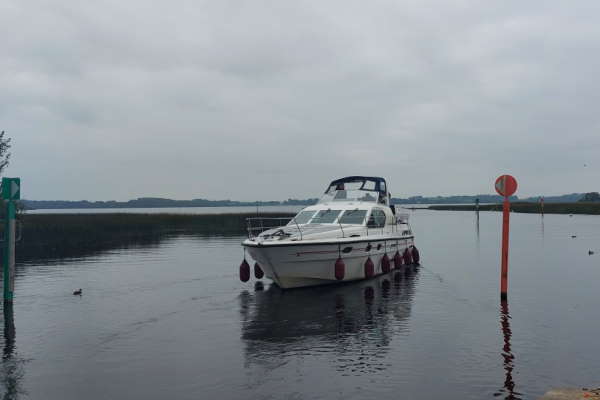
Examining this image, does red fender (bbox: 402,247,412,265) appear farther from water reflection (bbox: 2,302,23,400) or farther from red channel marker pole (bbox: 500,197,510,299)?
water reflection (bbox: 2,302,23,400)

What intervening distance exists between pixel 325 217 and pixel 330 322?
857 cm

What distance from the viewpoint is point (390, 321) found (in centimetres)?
1361

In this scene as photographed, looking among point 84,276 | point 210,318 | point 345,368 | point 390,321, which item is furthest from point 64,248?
point 345,368

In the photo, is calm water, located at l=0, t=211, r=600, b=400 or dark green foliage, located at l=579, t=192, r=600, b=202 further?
dark green foliage, located at l=579, t=192, r=600, b=202

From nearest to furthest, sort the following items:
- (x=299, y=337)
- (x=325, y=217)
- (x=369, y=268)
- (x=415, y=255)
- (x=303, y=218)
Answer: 1. (x=299, y=337)
2. (x=369, y=268)
3. (x=325, y=217)
4. (x=303, y=218)
5. (x=415, y=255)

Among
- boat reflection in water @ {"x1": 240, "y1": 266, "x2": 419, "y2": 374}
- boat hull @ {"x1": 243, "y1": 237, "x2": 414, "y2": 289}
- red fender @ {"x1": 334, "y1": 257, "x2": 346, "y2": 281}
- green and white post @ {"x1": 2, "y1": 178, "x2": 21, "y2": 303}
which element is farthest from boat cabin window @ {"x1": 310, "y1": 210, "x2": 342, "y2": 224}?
green and white post @ {"x1": 2, "y1": 178, "x2": 21, "y2": 303}

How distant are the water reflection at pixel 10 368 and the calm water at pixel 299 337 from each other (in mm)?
36

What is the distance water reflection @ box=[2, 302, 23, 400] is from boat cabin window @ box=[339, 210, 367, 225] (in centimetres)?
1267

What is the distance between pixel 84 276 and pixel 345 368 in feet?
53.2

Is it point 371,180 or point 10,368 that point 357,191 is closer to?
point 371,180

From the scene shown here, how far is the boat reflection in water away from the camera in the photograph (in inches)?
416

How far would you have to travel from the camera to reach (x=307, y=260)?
1784 cm

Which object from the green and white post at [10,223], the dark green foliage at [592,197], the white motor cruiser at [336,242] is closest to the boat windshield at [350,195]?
the white motor cruiser at [336,242]

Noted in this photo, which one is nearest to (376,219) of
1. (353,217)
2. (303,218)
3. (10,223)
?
(353,217)
